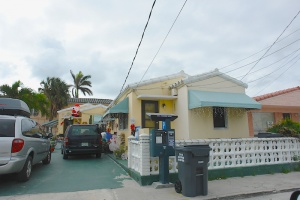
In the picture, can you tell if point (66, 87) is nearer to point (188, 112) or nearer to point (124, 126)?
point (124, 126)

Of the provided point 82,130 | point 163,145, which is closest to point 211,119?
point 163,145

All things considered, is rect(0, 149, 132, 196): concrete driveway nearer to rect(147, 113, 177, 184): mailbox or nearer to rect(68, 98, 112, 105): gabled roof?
rect(147, 113, 177, 184): mailbox

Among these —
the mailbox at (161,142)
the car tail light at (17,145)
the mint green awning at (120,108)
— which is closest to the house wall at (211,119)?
the mint green awning at (120,108)

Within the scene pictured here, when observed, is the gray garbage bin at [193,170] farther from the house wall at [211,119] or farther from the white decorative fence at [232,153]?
the house wall at [211,119]

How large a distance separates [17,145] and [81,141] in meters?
5.08

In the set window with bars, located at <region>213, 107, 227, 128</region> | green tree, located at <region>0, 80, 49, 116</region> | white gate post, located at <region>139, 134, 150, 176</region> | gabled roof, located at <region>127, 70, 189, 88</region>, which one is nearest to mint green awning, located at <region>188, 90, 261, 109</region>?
window with bars, located at <region>213, 107, 227, 128</region>

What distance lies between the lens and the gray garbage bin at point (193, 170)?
17.8ft

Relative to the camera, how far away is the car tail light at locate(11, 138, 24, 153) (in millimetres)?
6124

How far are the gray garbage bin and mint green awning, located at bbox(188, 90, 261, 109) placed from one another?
15.5ft

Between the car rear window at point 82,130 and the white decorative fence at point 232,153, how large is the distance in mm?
4298

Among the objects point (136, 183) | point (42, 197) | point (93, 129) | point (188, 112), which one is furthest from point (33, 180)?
point (188, 112)

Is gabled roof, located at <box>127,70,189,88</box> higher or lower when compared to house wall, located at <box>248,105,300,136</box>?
higher

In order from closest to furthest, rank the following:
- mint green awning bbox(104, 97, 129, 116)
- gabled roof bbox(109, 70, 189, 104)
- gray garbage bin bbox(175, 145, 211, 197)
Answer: gray garbage bin bbox(175, 145, 211, 197) → gabled roof bbox(109, 70, 189, 104) → mint green awning bbox(104, 97, 129, 116)

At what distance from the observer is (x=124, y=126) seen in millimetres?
13961
